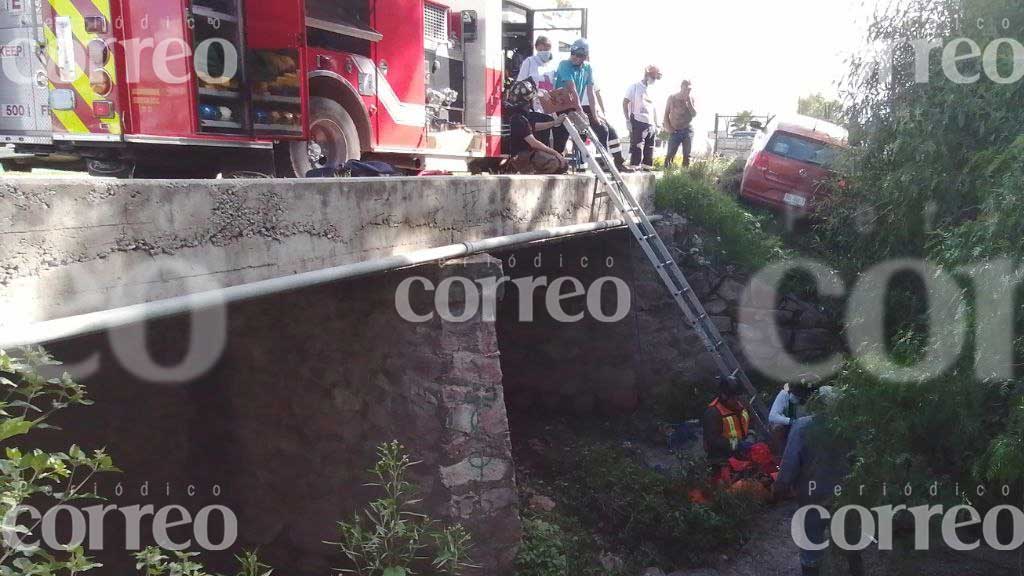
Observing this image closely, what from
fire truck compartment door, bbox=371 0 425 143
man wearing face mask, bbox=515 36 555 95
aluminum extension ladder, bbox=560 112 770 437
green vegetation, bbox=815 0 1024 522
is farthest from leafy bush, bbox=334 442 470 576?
man wearing face mask, bbox=515 36 555 95

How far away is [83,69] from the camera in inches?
237

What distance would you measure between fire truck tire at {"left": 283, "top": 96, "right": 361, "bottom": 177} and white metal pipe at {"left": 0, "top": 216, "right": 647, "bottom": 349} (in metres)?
2.43

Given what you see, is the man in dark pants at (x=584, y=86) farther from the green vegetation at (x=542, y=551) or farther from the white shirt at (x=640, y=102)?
the green vegetation at (x=542, y=551)

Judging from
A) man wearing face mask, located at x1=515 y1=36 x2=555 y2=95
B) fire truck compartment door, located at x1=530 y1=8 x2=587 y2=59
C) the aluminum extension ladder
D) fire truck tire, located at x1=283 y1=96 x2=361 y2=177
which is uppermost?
fire truck compartment door, located at x1=530 y1=8 x2=587 y2=59

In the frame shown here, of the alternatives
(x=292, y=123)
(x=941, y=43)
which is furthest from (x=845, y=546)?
(x=292, y=123)

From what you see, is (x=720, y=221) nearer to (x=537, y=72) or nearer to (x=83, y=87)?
(x=537, y=72)

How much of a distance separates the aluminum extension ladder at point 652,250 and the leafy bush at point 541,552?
8.76ft

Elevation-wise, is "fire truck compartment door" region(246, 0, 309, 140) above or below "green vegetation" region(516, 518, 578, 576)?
above

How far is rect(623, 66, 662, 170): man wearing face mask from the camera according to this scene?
984cm

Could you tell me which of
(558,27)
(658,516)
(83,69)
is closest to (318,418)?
(658,516)

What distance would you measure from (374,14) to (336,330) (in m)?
3.96

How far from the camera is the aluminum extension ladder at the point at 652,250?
24.8 feet

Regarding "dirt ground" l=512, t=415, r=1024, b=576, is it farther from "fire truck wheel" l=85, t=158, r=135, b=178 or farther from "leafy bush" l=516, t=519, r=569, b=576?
"fire truck wheel" l=85, t=158, r=135, b=178

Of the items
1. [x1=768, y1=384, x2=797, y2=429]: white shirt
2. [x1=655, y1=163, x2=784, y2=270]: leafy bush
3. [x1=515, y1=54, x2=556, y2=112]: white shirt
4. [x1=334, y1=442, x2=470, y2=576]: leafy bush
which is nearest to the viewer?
[x1=334, y1=442, x2=470, y2=576]: leafy bush
